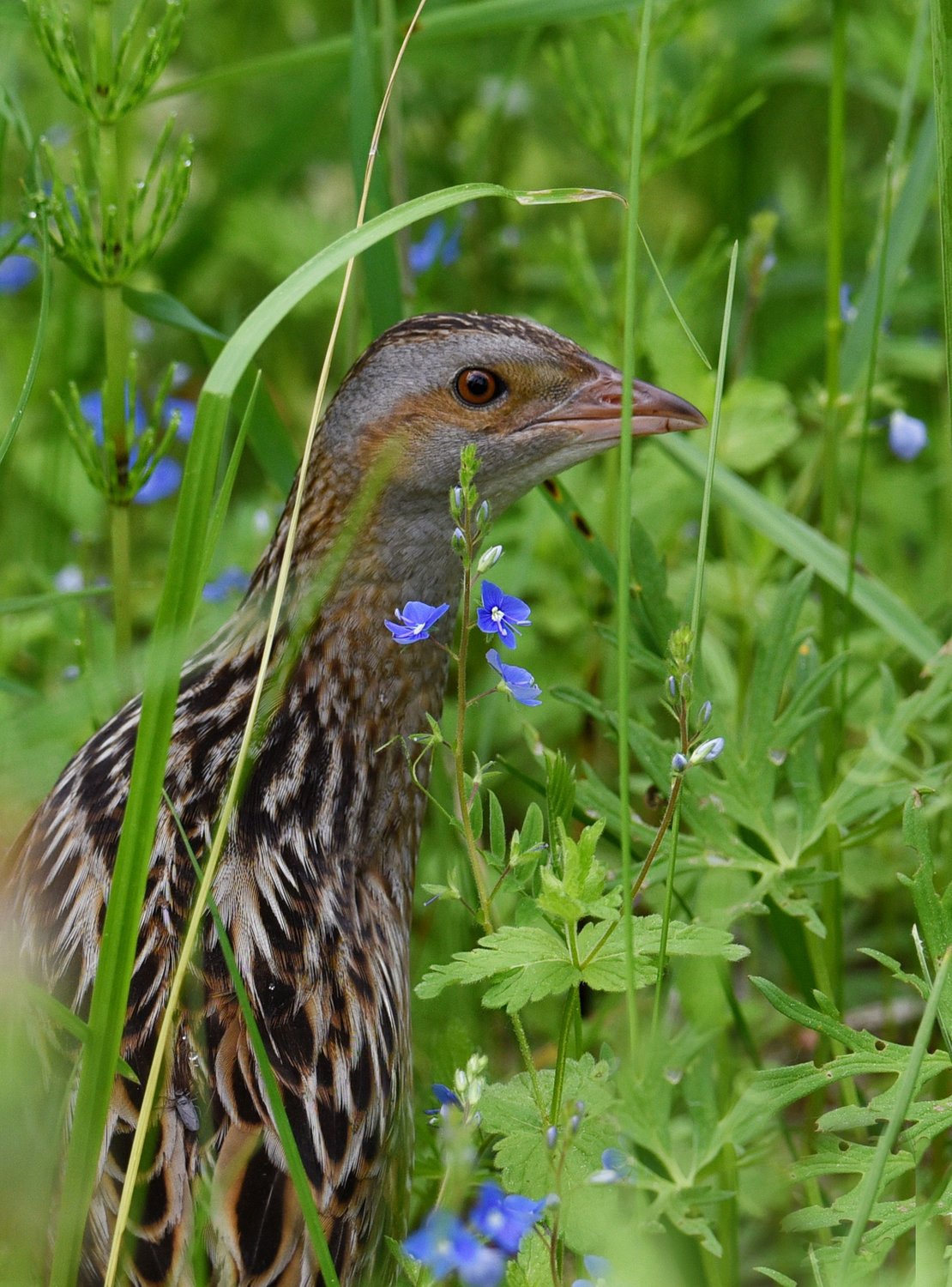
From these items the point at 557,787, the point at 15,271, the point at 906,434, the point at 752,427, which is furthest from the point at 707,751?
the point at 15,271

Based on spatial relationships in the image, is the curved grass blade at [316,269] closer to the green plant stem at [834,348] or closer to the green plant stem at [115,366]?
the green plant stem at [115,366]

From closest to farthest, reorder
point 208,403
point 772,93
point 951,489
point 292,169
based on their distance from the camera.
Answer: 1. point 208,403
2. point 951,489
3. point 292,169
4. point 772,93

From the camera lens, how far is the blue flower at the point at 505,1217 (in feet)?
4.78

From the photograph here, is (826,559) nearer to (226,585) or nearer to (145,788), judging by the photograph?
(226,585)

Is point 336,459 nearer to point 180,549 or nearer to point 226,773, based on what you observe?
point 226,773

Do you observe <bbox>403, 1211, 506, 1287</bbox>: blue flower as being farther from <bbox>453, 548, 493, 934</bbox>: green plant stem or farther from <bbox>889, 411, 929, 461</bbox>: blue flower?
<bbox>889, 411, 929, 461</bbox>: blue flower

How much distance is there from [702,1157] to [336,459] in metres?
1.13

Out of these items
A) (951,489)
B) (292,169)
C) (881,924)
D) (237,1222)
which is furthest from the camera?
(292,169)

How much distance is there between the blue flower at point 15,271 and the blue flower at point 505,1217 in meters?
2.71

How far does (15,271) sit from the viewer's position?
12.3 ft

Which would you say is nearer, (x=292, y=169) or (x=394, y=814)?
(x=394, y=814)

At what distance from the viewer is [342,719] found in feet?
7.66

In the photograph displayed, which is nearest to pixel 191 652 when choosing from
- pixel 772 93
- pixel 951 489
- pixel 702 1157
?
pixel 702 1157

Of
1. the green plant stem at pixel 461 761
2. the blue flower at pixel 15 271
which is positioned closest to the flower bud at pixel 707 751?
the green plant stem at pixel 461 761
